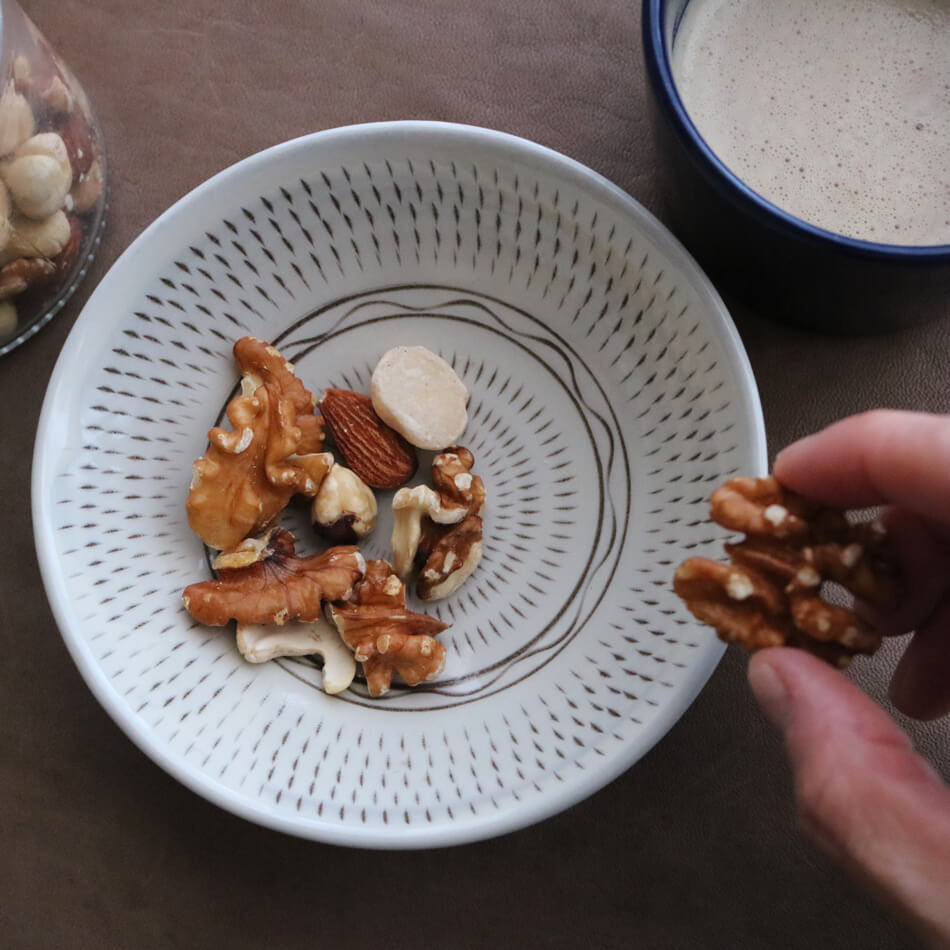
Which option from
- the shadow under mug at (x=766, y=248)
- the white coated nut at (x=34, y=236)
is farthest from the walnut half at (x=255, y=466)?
the shadow under mug at (x=766, y=248)

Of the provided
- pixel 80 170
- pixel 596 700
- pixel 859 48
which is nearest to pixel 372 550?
pixel 596 700

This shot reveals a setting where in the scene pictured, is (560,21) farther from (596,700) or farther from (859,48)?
(596,700)

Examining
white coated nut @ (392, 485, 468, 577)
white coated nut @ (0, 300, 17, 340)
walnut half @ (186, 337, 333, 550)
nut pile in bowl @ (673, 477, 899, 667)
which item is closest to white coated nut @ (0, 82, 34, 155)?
white coated nut @ (0, 300, 17, 340)

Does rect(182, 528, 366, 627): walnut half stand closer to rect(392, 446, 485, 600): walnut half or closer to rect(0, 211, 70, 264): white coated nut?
rect(392, 446, 485, 600): walnut half

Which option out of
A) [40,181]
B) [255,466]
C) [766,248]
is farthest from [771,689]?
[40,181]

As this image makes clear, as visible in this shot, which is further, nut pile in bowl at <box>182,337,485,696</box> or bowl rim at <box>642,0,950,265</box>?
nut pile in bowl at <box>182,337,485,696</box>

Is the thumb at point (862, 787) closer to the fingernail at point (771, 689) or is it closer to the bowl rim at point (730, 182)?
the fingernail at point (771, 689)
